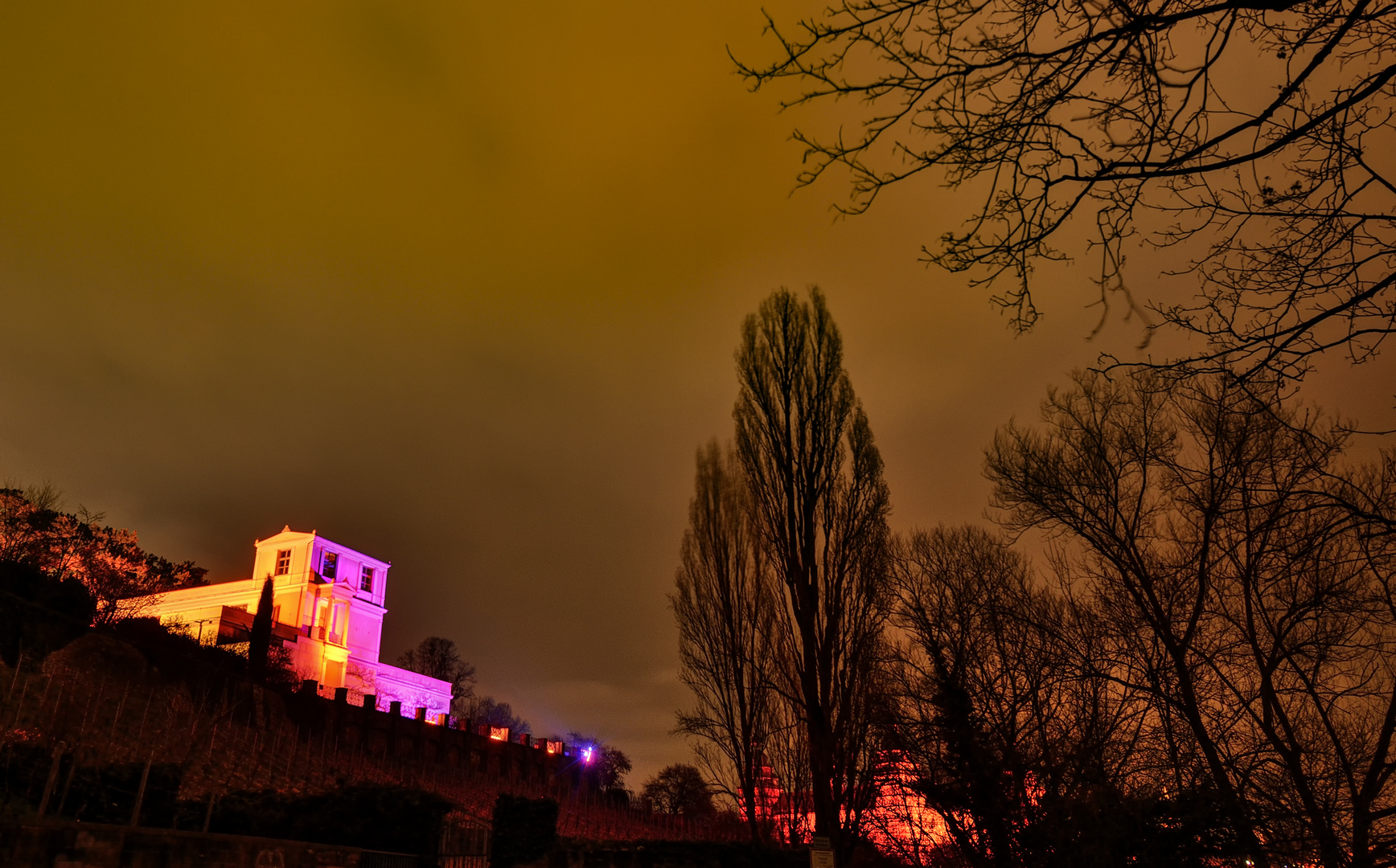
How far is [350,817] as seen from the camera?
12.8 metres

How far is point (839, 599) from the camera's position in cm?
1504

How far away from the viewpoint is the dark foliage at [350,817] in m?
12.6

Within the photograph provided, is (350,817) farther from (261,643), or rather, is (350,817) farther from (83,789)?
(261,643)

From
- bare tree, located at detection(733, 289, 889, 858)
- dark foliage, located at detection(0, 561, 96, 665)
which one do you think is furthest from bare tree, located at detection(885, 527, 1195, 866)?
dark foliage, located at detection(0, 561, 96, 665)

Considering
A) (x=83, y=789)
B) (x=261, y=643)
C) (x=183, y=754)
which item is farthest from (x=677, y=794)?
(x=83, y=789)

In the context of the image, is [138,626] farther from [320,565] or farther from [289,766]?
[320,565]

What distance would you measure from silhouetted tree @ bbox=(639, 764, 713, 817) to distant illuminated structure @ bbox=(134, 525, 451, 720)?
14.6 metres

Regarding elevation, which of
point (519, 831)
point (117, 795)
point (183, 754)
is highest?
point (183, 754)

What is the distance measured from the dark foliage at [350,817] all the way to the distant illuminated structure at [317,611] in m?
34.3

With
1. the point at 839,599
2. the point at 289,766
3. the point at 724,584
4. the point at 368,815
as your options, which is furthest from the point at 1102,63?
the point at 289,766

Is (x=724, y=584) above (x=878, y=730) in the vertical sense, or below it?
above

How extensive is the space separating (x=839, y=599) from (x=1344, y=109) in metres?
12.9

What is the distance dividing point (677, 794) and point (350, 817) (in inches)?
1202

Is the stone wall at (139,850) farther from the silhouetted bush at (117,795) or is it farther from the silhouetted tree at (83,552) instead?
the silhouetted tree at (83,552)
